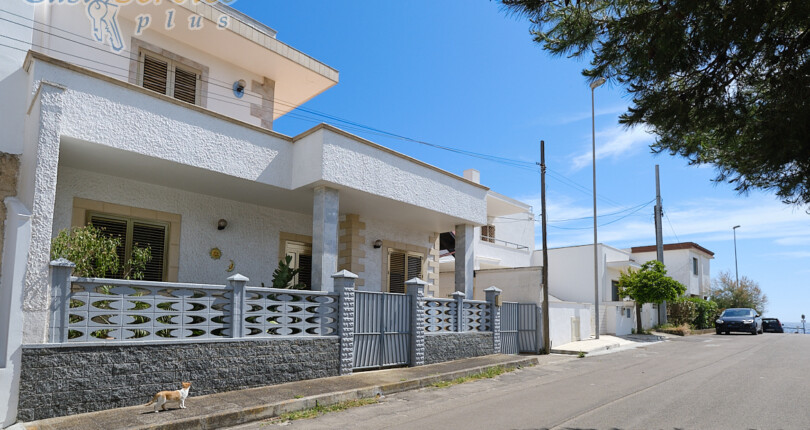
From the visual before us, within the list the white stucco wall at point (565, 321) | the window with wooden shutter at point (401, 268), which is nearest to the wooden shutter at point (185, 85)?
the window with wooden shutter at point (401, 268)

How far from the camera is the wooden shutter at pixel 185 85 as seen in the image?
12.1 m

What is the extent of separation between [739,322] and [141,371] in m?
29.7

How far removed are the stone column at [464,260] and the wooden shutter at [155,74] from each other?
8.16m

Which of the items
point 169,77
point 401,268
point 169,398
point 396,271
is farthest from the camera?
point 401,268

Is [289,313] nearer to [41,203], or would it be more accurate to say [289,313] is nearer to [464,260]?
[41,203]

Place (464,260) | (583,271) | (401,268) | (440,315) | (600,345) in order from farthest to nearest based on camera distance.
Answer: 1. (583,271)
2. (600,345)
3. (401,268)
4. (464,260)
5. (440,315)

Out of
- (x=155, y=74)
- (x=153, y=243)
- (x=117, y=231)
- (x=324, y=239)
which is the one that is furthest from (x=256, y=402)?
(x=155, y=74)

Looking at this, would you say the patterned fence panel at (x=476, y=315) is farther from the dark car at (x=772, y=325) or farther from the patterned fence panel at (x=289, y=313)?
the dark car at (x=772, y=325)

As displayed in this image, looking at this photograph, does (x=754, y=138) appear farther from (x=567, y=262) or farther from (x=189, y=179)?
(x=567, y=262)

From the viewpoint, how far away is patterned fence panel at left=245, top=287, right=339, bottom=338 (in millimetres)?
9289

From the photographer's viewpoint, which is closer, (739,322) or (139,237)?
(139,237)

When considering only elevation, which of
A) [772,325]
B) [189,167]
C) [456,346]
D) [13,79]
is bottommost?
[772,325]

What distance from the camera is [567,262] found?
31.5 m

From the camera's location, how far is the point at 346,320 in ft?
34.8
